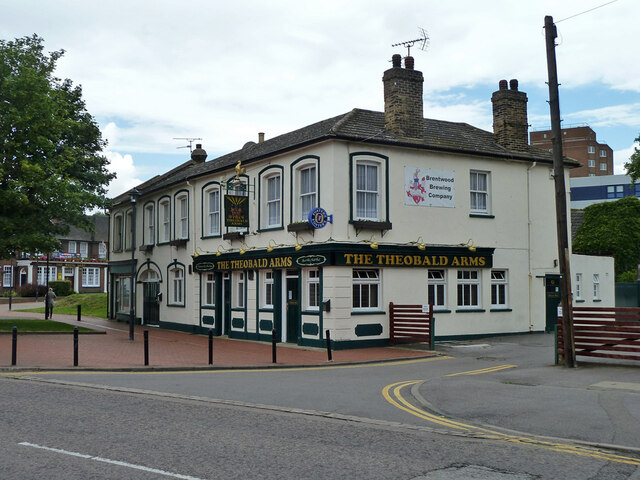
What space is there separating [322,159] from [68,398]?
12427 millimetres

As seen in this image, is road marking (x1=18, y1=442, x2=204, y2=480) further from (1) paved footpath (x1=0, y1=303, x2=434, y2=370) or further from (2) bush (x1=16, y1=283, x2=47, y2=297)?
(2) bush (x1=16, y1=283, x2=47, y2=297)

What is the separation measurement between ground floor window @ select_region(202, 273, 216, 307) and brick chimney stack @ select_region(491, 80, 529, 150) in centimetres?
1291

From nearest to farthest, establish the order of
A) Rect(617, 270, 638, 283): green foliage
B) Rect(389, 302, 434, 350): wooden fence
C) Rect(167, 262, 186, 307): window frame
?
Rect(389, 302, 434, 350): wooden fence
Rect(167, 262, 186, 307): window frame
Rect(617, 270, 638, 283): green foliage

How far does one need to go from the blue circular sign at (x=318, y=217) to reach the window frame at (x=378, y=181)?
90 centimetres

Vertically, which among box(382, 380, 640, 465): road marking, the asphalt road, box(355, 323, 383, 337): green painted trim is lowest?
box(382, 380, 640, 465): road marking

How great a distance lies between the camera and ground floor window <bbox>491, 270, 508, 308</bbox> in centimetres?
2466

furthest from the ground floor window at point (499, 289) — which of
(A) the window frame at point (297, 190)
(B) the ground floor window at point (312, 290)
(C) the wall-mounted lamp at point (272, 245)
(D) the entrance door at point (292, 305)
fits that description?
(C) the wall-mounted lamp at point (272, 245)

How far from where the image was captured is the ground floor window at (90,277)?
3278 inches

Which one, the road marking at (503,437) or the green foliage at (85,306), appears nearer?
the road marking at (503,437)

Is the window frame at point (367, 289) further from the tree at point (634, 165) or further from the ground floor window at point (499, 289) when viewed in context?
the tree at point (634, 165)

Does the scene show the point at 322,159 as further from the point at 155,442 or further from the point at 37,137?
the point at 155,442

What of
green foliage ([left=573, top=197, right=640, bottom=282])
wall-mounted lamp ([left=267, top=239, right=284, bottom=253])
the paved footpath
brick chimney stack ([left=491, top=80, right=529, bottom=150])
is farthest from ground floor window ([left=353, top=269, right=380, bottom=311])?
green foliage ([left=573, top=197, right=640, bottom=282])

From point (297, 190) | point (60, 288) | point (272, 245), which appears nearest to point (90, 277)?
point (60, 288)

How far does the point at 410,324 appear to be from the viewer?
2136cm
